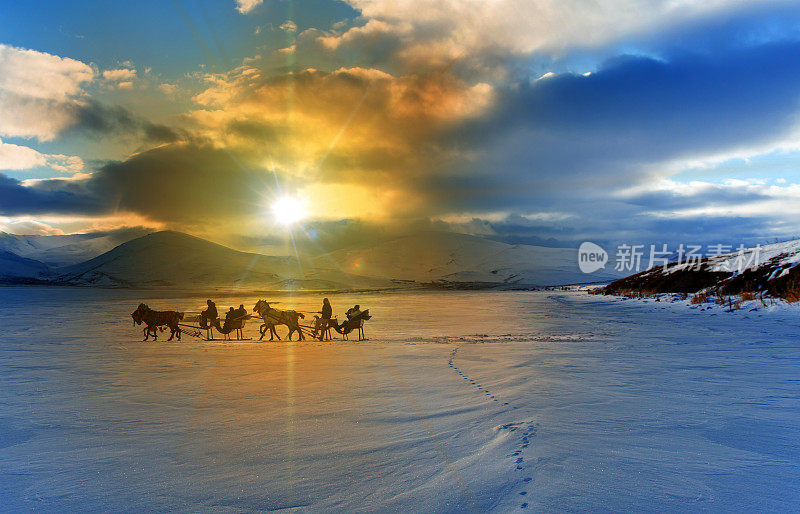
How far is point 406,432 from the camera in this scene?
5.03m

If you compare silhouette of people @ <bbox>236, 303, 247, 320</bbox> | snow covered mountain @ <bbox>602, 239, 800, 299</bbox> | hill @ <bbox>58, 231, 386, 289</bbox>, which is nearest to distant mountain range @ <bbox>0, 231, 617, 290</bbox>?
hill @ <bbox>58, 231, 386, 289</bbox>

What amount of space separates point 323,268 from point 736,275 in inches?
4714

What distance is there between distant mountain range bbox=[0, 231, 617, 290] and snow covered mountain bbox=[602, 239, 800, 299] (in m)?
50.5

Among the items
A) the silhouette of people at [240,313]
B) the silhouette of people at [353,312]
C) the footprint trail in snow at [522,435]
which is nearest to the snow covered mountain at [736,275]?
the silhouette of people at [353,312]

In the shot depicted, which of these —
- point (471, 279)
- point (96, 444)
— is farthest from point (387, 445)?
point (471, 279)

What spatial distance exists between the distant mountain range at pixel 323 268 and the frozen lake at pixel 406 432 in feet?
251

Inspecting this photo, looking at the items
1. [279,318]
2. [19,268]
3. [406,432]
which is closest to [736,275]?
[279,318]

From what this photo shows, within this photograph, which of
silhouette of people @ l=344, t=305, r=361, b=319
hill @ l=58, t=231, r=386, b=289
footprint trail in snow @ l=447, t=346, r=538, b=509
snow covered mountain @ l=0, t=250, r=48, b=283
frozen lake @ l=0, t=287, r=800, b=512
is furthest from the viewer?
snow covered mountain @ l=0, t=250, r=48, b=283

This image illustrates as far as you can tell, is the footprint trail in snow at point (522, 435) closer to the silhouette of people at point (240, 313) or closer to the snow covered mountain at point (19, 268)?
the silhouette of people at point (240, 313)

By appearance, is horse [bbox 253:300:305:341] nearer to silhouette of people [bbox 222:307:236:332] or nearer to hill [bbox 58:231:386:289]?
silhouette of people [bbox 222:307:236:332]

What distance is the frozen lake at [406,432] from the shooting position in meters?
3.49

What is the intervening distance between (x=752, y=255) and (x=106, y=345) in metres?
38.5

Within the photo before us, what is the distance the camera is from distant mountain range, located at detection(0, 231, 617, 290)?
98.9 meters

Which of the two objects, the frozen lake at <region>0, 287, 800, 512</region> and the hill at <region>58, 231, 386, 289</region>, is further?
the hill at <region>58, 231, 386, 289</region>
